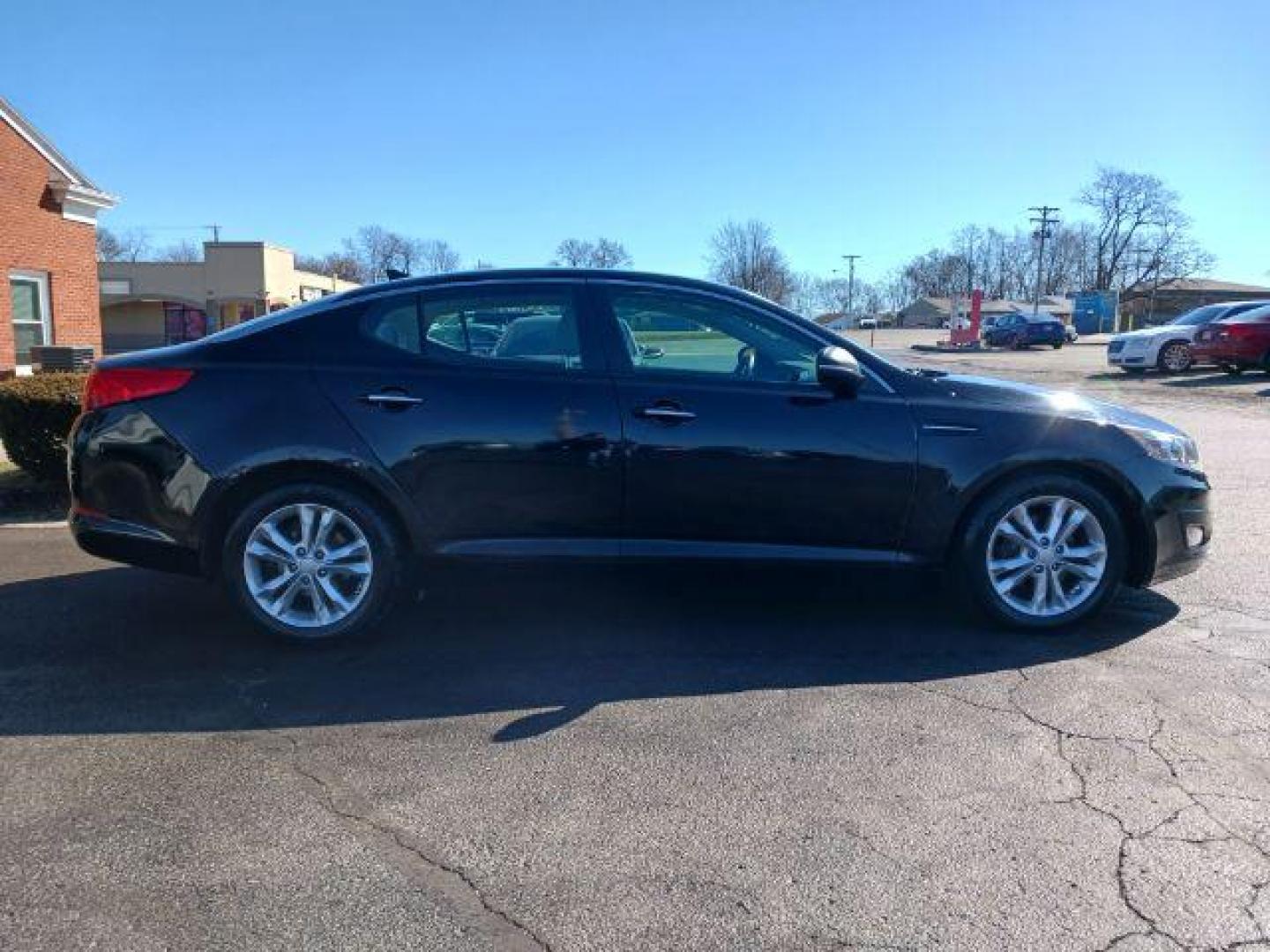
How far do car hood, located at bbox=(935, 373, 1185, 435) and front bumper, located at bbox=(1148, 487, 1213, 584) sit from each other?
0.36m

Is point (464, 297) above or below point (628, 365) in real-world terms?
above

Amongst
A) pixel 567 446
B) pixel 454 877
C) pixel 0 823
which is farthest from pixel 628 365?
pixel 0 823

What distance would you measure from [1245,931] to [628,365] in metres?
3.03

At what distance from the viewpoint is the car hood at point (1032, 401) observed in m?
4.57

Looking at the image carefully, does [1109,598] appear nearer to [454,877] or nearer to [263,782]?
[454,877]

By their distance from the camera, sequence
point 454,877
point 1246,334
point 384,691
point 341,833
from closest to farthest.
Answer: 1. point 454,877
2. point 341,833
3. point 384,691
4. point 1246,334

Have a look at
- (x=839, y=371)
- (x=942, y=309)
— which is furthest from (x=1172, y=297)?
(x=839, y=371)

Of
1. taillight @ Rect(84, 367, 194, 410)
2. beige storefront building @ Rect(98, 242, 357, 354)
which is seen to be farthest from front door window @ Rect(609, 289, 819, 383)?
beige storefront building @ Rect(98, 242, 357, 354)

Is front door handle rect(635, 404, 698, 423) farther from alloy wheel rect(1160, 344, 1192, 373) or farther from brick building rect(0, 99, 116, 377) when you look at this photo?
alloy wheel rect(1160, 344, 1192, 373)

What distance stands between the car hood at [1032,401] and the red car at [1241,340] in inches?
772

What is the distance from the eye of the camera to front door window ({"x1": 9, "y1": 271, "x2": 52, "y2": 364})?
57.6 feet

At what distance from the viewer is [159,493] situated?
14.3ft

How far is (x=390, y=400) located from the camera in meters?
4.34

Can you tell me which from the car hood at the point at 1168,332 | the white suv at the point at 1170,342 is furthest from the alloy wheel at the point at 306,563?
the car hood at the point at 1168,332
